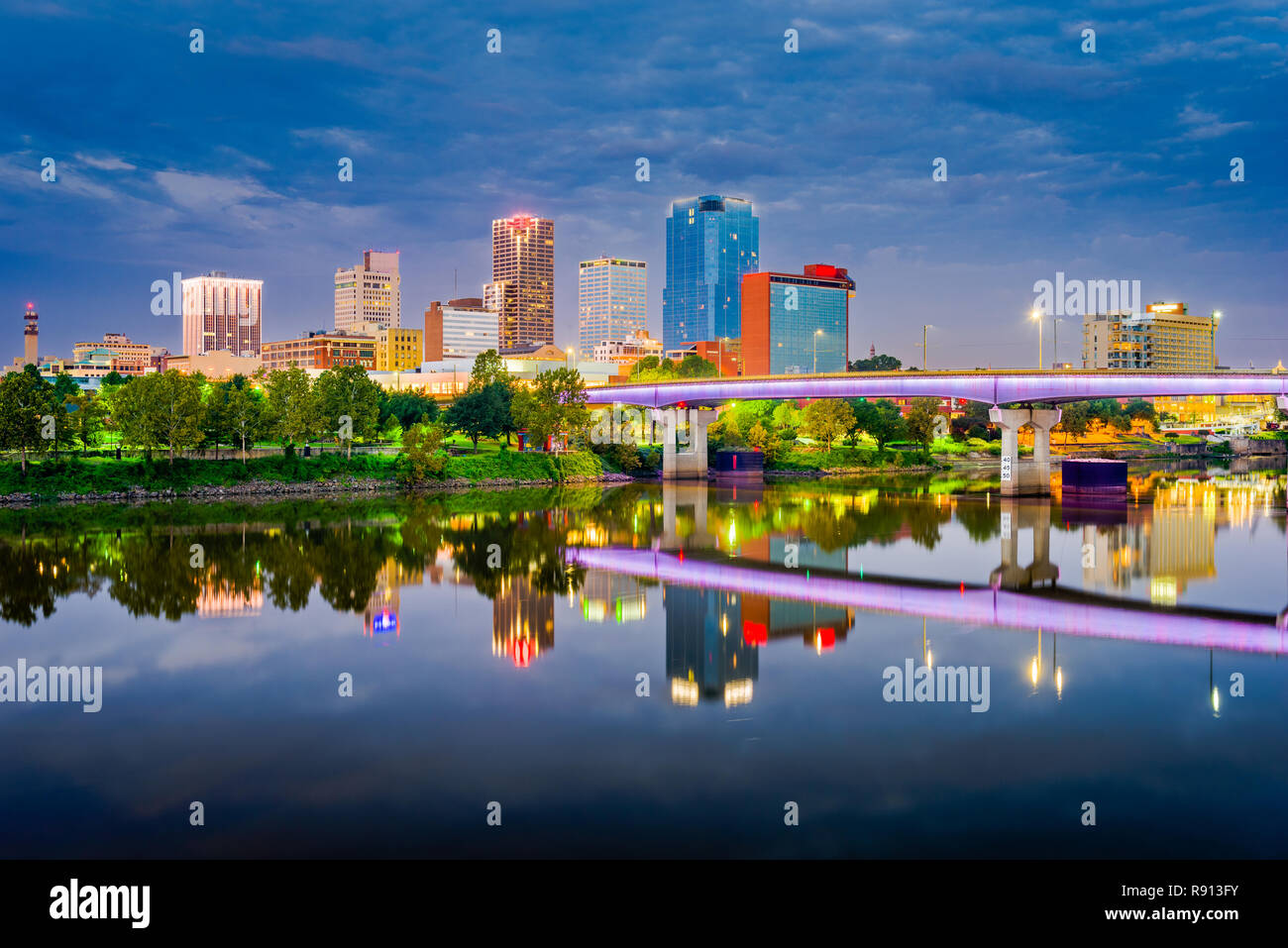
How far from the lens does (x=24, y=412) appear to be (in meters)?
67.5

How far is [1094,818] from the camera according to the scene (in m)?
14.1

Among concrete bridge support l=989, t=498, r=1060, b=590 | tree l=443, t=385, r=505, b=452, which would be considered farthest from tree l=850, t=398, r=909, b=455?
concrete bridge support l=989, t=498, r=1060, b=590

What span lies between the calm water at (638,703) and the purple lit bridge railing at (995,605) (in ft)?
0.62

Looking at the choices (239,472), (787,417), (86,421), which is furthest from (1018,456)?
(86,421)

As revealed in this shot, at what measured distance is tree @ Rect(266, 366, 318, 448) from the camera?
83.8 meters

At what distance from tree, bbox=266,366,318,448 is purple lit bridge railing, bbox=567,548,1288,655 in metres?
50.8

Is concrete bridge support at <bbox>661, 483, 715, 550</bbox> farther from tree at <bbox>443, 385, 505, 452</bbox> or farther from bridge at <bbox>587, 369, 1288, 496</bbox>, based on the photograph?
tree at <bbox>443, 385, 505, 452</bbox>

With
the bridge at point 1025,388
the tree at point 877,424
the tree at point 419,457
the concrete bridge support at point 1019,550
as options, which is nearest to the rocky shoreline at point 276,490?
the tree at point 419,457

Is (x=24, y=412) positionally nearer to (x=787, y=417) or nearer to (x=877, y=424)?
(x=787, y=417)

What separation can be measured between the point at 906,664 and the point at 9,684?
19.4m

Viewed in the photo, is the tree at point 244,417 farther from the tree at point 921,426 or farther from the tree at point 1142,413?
the tree at point 1142,413

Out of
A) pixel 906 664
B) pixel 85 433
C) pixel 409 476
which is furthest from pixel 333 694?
pixel 85 433

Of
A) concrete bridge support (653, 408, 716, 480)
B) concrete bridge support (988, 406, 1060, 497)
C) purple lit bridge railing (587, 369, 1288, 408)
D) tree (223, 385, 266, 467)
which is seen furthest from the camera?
concrete bridge support (653, 408, 716, 480)

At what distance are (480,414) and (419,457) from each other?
1964cm
